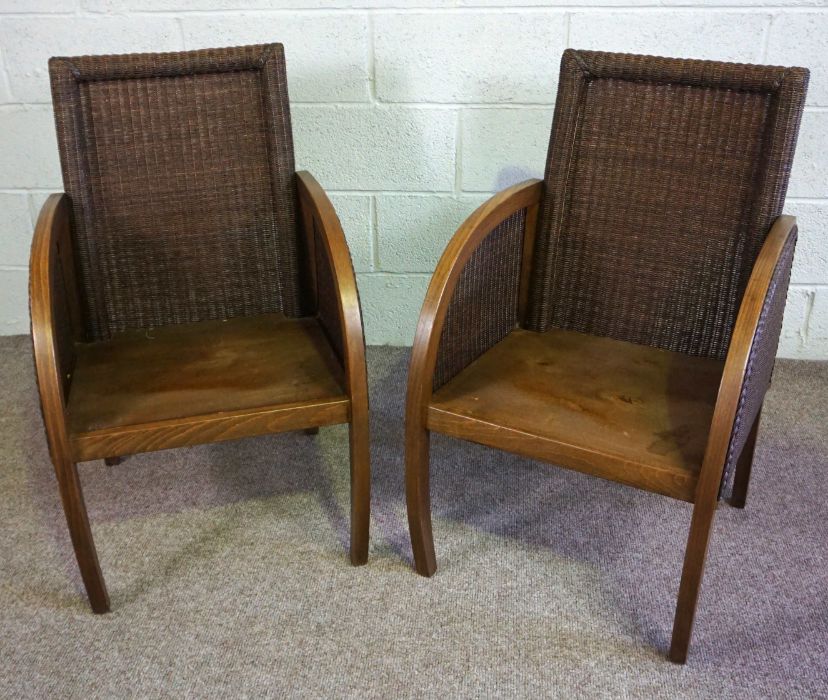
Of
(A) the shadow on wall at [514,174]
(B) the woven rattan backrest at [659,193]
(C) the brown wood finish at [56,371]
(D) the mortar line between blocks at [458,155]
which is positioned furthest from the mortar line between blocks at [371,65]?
(C) the brown wood finish at [56,371]

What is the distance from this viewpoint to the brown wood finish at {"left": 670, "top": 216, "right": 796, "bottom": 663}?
1137 mm

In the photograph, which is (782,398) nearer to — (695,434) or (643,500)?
(643,500)

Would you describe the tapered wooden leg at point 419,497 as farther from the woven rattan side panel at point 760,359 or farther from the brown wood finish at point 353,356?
the woven rattan side panel at point 760,359

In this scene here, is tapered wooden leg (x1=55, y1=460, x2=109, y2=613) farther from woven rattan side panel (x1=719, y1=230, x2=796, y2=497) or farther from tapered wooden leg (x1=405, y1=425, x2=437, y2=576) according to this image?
woven rattan side panel (x1=719, y1=230, x2=796, y2=497)

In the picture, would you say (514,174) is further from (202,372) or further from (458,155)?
(202,372)

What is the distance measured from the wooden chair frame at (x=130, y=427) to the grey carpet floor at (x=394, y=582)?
0.12 meters

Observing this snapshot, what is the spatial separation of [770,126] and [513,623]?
2.96ft

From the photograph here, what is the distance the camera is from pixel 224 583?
1468 millimetres

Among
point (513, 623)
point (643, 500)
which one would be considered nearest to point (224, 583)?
point (513, 623)

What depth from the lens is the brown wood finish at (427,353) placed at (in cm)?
129

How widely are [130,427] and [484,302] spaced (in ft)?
2.00

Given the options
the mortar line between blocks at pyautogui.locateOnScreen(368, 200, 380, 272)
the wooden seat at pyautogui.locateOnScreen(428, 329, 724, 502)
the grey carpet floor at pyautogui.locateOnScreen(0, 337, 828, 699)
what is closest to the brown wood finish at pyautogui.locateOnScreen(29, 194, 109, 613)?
the grey carpet floor at pyautogui.locateOnScreen(0, 337, 828, 699)

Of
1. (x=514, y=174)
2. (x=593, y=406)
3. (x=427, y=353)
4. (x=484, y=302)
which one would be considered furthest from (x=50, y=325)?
(x=514, y=174)

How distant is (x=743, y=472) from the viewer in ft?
5.30
